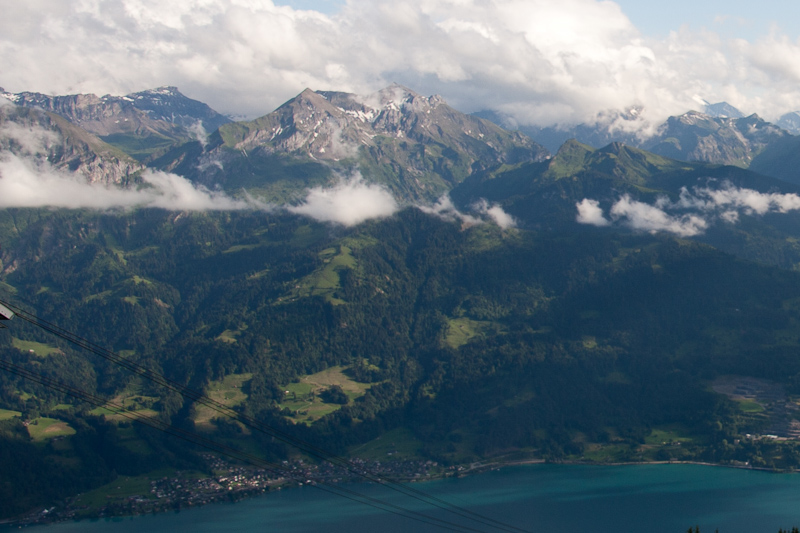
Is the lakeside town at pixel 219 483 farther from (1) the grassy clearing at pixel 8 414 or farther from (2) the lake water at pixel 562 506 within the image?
(1) the grassy clearing at pixel 8 414

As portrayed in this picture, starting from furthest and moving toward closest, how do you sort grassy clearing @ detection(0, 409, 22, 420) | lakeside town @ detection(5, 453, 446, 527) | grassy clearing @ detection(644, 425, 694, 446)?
grassy clearing @ detection(0, 409, 22, 420) < grassy clearing @ detection(644, 425, 694, 446) < lakeside town @ detection(5, 453, 446, 527)

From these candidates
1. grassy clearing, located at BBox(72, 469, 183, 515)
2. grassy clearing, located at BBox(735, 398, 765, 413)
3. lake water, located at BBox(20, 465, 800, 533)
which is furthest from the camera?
grassy clearing, located at BBox(735, 398, 765, 413)

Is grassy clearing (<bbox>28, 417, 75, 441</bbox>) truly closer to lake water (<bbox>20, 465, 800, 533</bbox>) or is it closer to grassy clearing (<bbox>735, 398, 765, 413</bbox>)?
lake water (<bbox>20, 465, 800, 533</bbox>)

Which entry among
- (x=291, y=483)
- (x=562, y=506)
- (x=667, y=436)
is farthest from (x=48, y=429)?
(x=667, y=436)

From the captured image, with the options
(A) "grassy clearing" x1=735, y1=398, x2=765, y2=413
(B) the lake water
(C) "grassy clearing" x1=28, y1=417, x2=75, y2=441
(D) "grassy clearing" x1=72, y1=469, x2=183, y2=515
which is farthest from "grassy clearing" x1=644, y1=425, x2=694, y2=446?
(C) "grassy clearing" x1=28, y1=417, x2=75, y2=441

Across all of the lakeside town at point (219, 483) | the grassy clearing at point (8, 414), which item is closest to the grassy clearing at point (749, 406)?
the lakeside town at point (219, 483)

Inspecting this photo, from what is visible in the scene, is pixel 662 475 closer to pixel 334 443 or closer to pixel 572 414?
pixel 572 414

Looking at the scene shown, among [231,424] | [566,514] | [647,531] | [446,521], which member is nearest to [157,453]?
[231,424]
